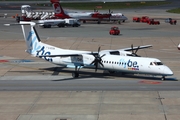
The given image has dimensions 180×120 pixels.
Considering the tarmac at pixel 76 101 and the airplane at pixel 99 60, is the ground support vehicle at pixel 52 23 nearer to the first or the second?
the tarmac at pixel 76 101

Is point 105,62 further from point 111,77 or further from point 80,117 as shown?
point 80,117

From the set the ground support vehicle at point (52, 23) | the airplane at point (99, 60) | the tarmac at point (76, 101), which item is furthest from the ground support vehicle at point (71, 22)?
the airplane at point (99, 60)

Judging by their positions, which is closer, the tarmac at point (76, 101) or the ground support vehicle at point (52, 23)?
the tarmac at point (76, 101)

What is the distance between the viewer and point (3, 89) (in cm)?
4228

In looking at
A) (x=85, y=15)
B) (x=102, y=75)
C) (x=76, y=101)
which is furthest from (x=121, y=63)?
(x=85, y=15)

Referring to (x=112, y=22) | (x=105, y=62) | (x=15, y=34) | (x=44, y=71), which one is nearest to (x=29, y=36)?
(x=44, y=71)

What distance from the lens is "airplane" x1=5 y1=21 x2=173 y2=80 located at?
4441 cm

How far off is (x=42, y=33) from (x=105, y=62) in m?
47.0

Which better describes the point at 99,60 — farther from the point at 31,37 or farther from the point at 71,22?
the point at 71,22

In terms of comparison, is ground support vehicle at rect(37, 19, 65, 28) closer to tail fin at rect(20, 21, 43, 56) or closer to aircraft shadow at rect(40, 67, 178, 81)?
tail fin at rect(20, 21, 43, 56)

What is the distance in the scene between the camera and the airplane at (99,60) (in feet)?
146

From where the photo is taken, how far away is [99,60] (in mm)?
46844

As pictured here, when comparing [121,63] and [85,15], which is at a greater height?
[121,63]

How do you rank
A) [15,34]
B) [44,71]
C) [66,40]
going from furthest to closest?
1. [15,34]
2. [66,40]
3. [44,71]
